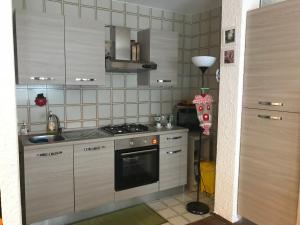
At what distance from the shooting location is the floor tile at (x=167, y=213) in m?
2.73

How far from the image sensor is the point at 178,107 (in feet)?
11.5

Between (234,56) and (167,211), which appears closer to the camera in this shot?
(234,56)

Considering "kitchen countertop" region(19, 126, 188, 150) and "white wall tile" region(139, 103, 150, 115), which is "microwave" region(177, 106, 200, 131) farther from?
"white wall tile" region(139, 103, 150, 115)

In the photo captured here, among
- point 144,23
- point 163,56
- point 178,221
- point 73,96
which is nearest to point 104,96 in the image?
point 73,96

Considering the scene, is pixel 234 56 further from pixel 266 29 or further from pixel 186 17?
pixel 186 17

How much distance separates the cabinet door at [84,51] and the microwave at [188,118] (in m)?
1.24

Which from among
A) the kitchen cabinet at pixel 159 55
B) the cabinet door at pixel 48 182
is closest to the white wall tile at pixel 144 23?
the kitchen cabinet at pixel 159 55

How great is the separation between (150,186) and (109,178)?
562 millimetres

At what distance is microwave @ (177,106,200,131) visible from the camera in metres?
3.41

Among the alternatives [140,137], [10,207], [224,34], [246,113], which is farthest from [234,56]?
[10,207]

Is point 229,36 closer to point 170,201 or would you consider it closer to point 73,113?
point 73,113

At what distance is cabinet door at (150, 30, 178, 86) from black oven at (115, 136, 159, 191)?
767mm

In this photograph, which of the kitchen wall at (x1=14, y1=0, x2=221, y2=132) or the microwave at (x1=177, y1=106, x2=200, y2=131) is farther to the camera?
the microwave at (x1=177, y1=106, x2=200, y2=131)

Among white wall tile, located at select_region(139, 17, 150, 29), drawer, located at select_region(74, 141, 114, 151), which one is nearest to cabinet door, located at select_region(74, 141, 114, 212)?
drawer, located at select_region(74, 141, 114, 151)
